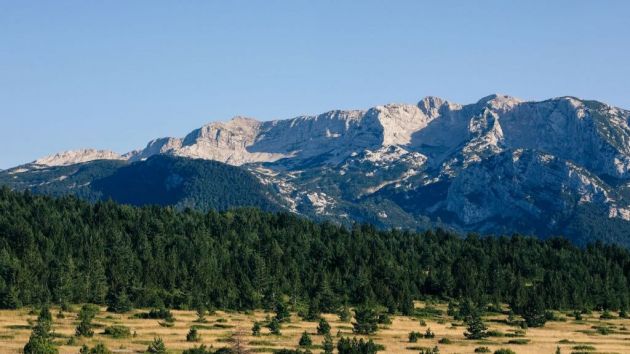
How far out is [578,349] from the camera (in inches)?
4459

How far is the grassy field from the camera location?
107500 millimetres

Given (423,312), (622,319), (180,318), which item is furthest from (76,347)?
(622,319)

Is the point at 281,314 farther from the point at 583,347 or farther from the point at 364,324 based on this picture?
the point at 583,347

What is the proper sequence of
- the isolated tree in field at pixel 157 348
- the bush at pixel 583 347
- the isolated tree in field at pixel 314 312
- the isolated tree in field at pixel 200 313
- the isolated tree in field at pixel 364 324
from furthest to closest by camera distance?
the isolated tree in field at pixel 314 312 → the isolated tree in field at pixel 200 313 → the isolated tree in field at pixel 364 324 → the bush at pixel 583 347 → the isolated tree in field at pixel 157 348

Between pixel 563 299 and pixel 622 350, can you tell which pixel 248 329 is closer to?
pixel 622 350

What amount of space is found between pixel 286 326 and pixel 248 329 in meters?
8.08

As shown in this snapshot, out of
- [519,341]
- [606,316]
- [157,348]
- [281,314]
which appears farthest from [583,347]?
[606,316]

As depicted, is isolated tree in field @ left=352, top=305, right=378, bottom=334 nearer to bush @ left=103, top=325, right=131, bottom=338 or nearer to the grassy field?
the grassy field

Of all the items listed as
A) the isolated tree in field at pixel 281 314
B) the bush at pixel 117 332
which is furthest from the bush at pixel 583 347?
the bush at pixel 117 332

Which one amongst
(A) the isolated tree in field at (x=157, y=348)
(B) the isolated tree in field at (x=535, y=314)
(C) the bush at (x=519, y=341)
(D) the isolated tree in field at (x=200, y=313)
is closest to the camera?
(A) the isolated tree in field at (x=157, y=348)

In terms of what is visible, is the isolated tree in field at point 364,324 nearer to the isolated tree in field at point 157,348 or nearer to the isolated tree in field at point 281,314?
the isolated tree in field at point 281,314

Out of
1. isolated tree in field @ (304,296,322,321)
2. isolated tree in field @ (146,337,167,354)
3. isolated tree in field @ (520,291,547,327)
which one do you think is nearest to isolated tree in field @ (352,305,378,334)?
isolated tree in field @ (304,296,322,321)

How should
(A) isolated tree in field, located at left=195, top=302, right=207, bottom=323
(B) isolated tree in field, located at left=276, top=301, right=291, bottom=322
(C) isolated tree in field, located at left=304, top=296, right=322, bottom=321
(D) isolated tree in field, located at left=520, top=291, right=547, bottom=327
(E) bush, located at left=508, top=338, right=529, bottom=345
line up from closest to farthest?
(E) bush, located at left=508, top=338, right=529, bottom=345 → (A) isolated tree in field, located at left=195, top=302, right=207, bottom=323 → (B) isolated tree in field, located at left=276, top=301, right=291, bottom=322 → (C) isolated tree in field, located at left=304, top=296, right=322, bottom=321 → (D) isolated tree in field, located at left=520, top=291, right=547, bottom=327

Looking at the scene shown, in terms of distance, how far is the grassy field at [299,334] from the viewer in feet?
353
